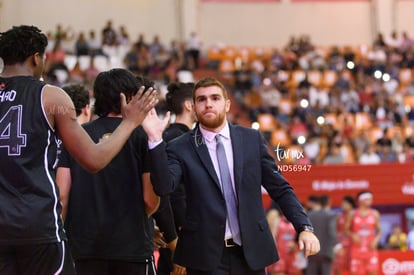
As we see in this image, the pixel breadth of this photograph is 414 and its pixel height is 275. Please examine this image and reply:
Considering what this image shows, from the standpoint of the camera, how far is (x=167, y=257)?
657cm

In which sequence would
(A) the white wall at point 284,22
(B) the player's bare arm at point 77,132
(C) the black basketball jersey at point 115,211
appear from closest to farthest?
(B) the player's bare arm at point 77,132
(C) the black basketball jersey at point 115,211
(A) the white wall at point 284,22

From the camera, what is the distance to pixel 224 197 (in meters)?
5.59

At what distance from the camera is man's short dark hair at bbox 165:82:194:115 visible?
23.0 ft

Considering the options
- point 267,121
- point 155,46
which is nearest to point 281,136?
point 267,121

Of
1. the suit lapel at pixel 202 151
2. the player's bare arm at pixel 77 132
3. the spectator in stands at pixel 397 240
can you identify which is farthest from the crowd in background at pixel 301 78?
the player's bare arm at pixel 77 132

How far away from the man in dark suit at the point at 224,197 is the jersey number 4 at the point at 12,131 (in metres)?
1.29

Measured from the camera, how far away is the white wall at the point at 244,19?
30688mm

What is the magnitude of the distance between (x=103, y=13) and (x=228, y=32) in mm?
4914

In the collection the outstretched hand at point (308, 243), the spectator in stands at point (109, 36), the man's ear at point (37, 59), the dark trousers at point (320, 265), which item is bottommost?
the dark trousers at point (320, 265)

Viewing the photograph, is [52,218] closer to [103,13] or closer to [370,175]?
[370,175]

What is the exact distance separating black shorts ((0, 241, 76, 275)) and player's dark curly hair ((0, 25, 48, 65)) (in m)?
0.98

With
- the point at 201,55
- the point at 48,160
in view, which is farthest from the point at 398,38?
the point at 48,160

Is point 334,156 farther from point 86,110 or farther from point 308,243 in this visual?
point 308,243

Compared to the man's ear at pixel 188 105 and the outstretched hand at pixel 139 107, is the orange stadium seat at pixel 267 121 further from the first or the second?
the outstretched hand at pixel 139 107
